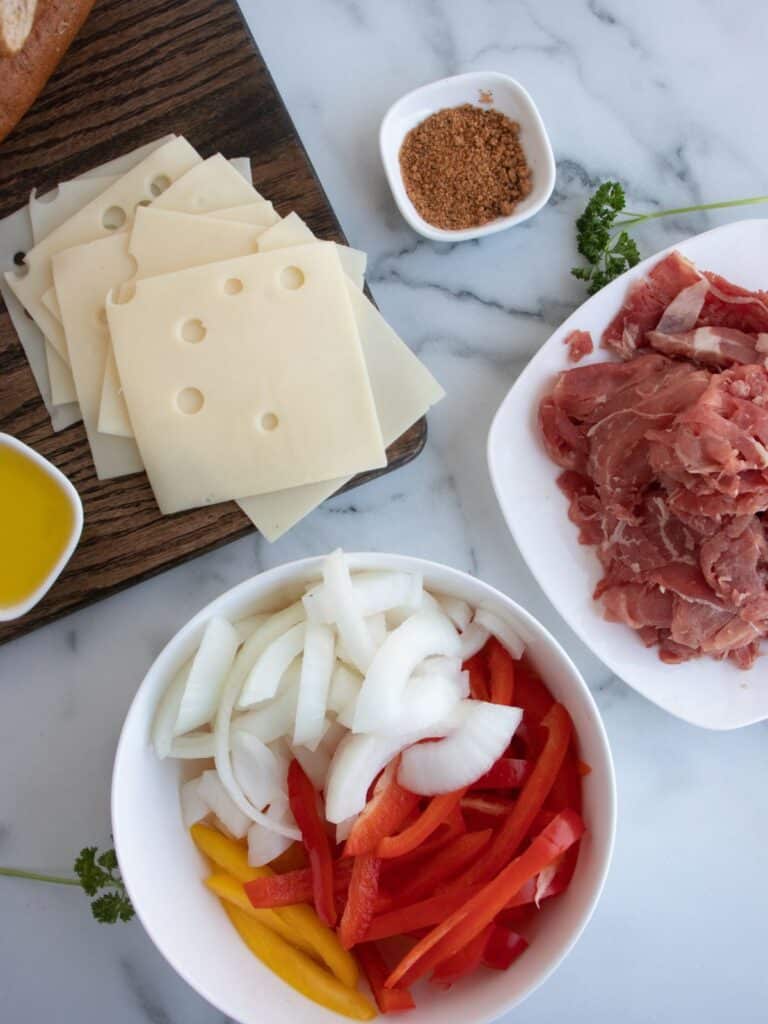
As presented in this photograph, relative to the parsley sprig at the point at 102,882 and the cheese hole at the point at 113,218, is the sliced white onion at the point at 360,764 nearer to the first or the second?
the parsley sprig at the point at 102,882

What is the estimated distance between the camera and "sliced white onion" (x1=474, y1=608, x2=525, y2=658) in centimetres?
177

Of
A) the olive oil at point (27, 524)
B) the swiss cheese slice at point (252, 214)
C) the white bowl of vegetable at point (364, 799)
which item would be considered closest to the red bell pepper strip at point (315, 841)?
the white bowl of vegetable at point (364, 799)

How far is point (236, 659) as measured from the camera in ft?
5.81

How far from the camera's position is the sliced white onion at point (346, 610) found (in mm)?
1695

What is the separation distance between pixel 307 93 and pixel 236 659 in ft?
4.37

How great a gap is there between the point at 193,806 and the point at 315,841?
0.90ft

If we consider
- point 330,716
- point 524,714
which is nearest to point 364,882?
point 330,716

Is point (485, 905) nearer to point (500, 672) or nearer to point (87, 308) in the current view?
point (500, 672)

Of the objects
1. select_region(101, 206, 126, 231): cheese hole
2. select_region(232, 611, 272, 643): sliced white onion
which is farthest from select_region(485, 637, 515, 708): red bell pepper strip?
select_region(101, 206, 126, 231): cheese hole

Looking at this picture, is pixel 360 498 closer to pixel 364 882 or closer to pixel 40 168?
pixel 364 882

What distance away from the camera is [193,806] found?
1.79 m

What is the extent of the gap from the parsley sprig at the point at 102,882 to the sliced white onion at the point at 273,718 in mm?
419

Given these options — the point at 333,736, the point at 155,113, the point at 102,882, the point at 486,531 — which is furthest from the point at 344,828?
the point at 155,113

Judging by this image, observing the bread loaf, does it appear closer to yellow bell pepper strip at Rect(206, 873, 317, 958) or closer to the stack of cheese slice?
the stack of cheese slice
